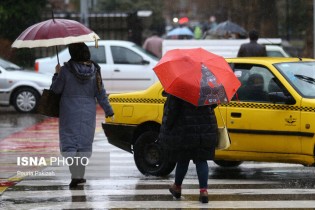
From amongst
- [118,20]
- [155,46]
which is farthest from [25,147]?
[118,20]

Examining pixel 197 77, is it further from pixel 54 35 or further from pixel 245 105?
pixel 54 35

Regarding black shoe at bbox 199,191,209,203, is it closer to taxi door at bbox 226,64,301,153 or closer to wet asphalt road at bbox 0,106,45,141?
taxi door at bbox 226,64,301,153

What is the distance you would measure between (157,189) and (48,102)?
163 cm

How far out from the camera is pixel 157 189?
1041 cm

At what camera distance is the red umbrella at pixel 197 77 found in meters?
9.06

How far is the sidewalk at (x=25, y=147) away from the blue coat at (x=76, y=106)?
1.04 metres

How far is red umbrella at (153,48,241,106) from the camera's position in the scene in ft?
→ 29.7

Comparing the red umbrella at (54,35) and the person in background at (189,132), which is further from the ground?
the red umbrella at (54,35)

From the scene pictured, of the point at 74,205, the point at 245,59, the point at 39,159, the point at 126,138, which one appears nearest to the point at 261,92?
the point at 245,59

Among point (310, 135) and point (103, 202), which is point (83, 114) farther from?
point (310, 135)

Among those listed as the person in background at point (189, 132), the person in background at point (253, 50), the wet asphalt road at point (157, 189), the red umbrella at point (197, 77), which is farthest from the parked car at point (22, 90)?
the person in background at point (189, 132)

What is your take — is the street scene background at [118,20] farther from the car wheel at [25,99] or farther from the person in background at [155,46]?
the car wheel at [25,99]

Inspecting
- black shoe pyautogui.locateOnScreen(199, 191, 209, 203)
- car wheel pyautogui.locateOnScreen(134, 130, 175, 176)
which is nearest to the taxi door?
car wheel pyautogui.locateOnScreen(134, 130, 175, 176)

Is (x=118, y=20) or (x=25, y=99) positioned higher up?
(x=118, y=20)
